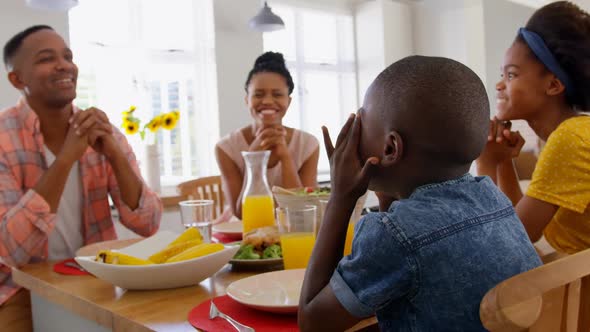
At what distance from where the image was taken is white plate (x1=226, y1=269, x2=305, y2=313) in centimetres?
83

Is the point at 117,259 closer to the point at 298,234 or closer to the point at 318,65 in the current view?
the point at 298,234

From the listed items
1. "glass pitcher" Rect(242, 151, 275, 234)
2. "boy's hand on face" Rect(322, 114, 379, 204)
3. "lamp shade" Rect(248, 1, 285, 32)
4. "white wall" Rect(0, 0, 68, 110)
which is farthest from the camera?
"lamp shade" Rect(248, 1, 285, 32)

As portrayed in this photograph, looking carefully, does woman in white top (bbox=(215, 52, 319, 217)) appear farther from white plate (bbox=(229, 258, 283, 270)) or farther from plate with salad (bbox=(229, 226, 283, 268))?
white plate (bbox=(229, 258, 283, 270))

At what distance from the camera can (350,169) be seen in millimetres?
761

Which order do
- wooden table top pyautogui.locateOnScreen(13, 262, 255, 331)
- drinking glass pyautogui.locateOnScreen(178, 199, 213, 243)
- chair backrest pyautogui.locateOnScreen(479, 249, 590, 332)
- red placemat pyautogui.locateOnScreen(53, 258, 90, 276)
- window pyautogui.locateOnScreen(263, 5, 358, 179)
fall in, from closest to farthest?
chair backrest pyautogui.locateOnScreen(479, 249, 590, 332)
wooden table top pyautogui.locateOnScreen(13, 262, 255, 331)
red placemat pyautogui.locateOnScreen(53, 258, 90, 276)
drinking glass pyautogui.locateOnScreen(178, 199, 213, 243)
window pyautogui.locateOnScreen(263, 5, 358, 179)

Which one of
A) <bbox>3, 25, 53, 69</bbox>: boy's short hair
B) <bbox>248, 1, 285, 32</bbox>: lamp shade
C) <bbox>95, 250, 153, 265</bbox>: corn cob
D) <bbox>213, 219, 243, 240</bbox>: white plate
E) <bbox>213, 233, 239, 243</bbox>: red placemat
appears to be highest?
<bbox>248, 1, 285, 32</bbox>: lamp shade

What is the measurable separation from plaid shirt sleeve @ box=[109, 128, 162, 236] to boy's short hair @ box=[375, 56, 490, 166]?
118 cm

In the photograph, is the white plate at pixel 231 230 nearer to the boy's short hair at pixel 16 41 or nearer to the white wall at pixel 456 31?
the boy's short hair at pixel 16 41

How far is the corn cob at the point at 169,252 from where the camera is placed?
3.65ft

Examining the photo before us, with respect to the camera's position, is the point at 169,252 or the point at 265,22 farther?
the point at 265,22

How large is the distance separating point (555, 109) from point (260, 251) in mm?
837

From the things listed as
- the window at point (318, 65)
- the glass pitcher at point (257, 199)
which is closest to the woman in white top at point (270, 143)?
the glass pitcher at point (257, 199)

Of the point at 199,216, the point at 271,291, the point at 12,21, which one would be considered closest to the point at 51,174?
the point at 199,216

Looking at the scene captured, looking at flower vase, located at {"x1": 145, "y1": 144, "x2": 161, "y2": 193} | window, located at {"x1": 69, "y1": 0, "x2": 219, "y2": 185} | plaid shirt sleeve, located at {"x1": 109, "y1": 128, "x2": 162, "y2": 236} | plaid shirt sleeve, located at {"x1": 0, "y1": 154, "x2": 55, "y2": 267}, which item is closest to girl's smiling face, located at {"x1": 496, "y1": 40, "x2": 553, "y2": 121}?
plaid shirt sleeve, located at {"x1": 109, "y1": 128, "x2": 162, "y2": 236}
